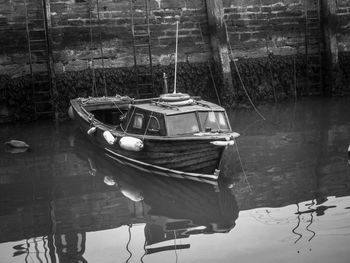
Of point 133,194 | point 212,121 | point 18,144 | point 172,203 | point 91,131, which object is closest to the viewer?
point 172,203

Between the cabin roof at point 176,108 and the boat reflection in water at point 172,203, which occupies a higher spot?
the cabin roof at point 176,108

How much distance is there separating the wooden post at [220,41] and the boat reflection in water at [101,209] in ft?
18.9

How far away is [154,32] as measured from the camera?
15719mm

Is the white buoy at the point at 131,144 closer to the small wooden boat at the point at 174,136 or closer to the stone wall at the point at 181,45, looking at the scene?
the small wooden boat at the point at 174,136

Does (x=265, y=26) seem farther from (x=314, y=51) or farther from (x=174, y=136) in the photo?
(x=174, y=136)

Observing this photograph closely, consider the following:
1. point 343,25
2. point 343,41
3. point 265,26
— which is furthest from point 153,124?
point 343,25

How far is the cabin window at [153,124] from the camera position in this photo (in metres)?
10.1

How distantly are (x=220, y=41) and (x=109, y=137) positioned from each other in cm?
603

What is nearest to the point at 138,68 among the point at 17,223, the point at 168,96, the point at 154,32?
the point at 154,32

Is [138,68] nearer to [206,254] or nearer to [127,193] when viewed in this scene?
[127,193]

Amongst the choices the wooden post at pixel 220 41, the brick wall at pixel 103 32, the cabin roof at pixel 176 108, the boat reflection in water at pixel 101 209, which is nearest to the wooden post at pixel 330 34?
the wooden post at pixel 220 41

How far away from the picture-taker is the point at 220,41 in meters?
15.6

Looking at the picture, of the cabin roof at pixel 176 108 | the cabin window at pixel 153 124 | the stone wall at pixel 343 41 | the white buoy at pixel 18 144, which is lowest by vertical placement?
the white buoy at pixel 18 144

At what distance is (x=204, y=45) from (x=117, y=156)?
6268 mm
